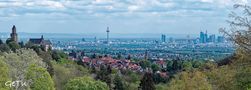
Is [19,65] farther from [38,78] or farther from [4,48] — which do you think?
[4,48]

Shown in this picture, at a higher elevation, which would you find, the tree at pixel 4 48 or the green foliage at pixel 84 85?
the tree at pixel 4 48

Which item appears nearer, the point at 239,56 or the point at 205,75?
the point at 239,56

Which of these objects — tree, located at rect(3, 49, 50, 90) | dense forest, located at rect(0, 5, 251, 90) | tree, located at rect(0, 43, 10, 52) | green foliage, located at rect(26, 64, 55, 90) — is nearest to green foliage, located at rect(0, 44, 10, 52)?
tree, located at rect(0, 43, 10, 52)

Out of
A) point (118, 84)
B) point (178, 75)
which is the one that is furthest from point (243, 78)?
point (118, 84)

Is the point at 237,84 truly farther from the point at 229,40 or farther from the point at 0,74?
the point at 0,74

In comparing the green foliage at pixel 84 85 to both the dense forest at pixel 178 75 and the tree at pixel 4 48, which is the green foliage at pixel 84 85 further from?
the tree at pixel 4 48

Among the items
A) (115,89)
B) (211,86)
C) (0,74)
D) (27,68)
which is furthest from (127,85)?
(211,86)

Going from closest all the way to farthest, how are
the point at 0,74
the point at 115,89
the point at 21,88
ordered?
the point at 21,88 < the point at 0,74 < the point at 115,89

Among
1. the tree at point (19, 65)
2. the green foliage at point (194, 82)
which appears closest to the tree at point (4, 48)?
the tree at point (19, 65)
